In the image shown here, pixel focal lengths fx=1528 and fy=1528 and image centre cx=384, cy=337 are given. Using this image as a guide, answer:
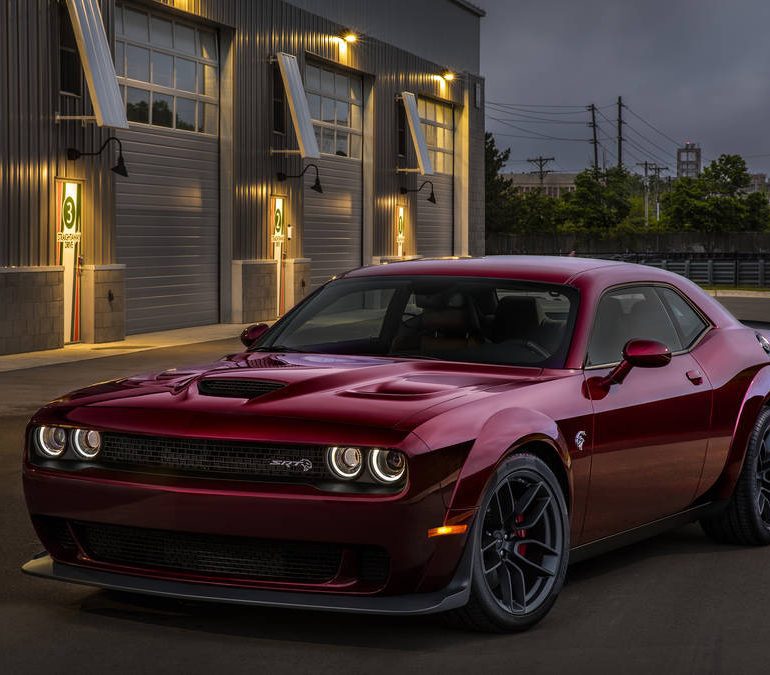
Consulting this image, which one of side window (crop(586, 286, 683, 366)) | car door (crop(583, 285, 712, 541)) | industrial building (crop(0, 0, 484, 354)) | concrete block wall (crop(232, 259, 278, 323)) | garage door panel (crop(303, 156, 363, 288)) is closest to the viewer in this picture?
car door (crop(583, 285, 712, 541))

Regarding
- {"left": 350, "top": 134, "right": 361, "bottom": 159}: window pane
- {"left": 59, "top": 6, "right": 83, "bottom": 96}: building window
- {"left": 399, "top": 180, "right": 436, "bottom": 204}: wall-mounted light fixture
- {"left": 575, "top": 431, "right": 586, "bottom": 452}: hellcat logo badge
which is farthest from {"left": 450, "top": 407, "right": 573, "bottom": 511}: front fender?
{"left": 399, "top": 180, "right": 436, "bottom": 204}: wall-mounted light fixture

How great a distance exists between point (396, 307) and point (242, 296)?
25.0 meters

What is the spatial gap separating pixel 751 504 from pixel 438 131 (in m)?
40.9

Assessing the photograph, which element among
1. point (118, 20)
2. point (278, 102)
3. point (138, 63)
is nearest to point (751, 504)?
point (118, 20)

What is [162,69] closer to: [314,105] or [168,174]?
[168,174]

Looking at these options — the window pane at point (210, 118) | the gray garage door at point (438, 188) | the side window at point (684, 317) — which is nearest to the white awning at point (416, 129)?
the gray garage door at point (438, 188)

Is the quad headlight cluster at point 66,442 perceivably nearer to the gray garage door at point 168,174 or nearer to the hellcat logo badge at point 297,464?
the hellcat logo badge at point 297,464

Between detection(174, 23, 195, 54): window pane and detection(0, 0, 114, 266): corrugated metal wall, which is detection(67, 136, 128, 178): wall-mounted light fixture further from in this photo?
detection(174, 23, 195, 54): window pane

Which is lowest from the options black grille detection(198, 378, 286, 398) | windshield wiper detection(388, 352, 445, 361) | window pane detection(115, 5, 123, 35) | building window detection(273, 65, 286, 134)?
black grille detection(198, 378, 286, 398)

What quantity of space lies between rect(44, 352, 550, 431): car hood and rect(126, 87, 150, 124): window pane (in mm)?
21964

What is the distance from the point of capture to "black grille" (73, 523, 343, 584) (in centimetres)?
505

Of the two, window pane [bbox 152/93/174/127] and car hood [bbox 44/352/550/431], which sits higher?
window pane [bbox 152/93/174/127]

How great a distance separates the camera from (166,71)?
1138 inches

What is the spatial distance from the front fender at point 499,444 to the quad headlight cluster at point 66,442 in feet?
4.23
